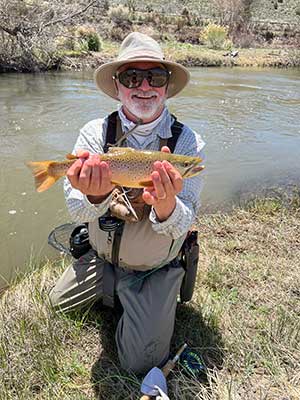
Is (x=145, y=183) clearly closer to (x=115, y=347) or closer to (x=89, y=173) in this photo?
(x=89, y=173)

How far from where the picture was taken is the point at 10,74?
1747 centimetres

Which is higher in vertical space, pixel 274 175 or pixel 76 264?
pixel 76 264

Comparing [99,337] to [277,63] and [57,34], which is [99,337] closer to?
[57,34]

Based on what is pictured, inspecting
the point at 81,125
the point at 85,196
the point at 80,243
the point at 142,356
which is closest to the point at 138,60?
the point at 85,196

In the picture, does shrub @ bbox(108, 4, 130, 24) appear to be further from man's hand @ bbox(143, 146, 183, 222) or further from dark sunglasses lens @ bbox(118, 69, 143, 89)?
man's hand @ bbox(143, 146, 183, 222)

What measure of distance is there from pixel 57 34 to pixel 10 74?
14.0 feet

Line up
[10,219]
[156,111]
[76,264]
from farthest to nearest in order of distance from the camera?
[10,219]
[76,264]
[156,111]

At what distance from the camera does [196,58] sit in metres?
24.6

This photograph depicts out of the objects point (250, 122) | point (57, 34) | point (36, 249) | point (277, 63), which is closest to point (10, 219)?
point (36, 249)

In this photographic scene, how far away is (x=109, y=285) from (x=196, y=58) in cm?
2372

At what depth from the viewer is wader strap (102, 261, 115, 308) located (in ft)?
9.65

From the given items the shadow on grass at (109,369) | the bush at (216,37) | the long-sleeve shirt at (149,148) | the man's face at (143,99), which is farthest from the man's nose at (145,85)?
the bush at (216,37)

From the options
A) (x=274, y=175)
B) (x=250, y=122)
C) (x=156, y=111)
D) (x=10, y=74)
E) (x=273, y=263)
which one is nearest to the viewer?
(x=156, y=111)

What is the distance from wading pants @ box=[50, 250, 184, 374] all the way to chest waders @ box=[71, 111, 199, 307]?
0.08 m
